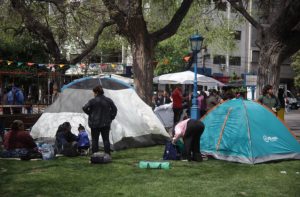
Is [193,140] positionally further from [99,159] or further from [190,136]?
[99,159]

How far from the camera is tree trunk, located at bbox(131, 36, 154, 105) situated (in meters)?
15.9

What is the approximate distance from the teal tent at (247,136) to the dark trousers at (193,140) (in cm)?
75

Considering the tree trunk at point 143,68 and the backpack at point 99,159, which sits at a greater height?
the tree trunk at point 143,68

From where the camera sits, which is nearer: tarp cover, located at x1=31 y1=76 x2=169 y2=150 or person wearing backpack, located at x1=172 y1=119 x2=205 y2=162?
person wearing backpack, located at x1=172 y1=119 x2=205 y2=162

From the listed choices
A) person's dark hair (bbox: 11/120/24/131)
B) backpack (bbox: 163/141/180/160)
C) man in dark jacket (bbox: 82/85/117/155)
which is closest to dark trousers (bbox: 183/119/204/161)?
backpack (bbox: 163/141/180/160)

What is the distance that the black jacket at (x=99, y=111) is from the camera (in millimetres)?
10812

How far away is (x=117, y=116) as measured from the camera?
44.2 ft

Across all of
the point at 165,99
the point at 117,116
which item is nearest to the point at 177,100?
the point at 117,116

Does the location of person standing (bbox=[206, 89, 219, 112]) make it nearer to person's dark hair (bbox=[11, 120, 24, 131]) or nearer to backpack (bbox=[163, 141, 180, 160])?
backpack (bbox=[163, 141, 180, 160])

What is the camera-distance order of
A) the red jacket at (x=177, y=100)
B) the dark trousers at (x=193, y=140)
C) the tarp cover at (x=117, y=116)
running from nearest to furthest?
the dark trousers at (x=193, y=140)
the tarp cover at (x=117, y=116)
the red jacket at (x=177, y=100)

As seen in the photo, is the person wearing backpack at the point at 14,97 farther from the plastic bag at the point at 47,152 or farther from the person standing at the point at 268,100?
the person standing at the point at 268,100

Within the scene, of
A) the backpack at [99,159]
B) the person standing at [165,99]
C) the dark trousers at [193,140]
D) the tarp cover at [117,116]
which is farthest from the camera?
the person standing at [165,99]

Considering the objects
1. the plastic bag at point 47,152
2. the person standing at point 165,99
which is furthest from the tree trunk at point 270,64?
the plastic bag at point 47,152

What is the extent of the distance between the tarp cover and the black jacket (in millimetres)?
2434
